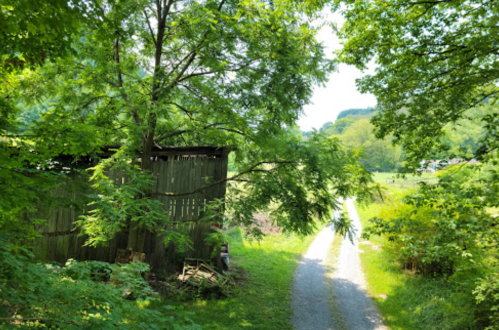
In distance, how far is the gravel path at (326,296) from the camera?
25.7 feet

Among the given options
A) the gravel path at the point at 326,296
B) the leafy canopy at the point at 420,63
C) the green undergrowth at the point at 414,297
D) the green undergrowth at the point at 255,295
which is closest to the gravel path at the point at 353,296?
the gravel path at the point at 326,296

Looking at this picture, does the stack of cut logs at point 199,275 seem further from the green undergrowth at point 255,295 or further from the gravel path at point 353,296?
the gravel path at point 353,296

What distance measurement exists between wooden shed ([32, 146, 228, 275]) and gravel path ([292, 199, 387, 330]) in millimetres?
3204

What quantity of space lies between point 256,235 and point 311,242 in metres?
9.41

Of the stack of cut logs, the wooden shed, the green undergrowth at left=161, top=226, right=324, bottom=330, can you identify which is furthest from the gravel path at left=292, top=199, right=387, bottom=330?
the wooden shed

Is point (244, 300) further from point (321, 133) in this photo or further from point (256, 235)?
point (321, 133)

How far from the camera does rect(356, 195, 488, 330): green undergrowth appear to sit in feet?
24.9

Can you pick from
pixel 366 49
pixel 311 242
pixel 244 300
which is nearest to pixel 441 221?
pixel 366 49

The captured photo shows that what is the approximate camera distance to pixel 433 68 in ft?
22.3

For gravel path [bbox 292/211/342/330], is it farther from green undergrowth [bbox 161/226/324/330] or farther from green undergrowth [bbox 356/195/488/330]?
green undergrowth [bbox 356/195/488/330]

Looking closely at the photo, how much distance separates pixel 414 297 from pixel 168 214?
768cm

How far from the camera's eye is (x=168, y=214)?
9203 millimetres

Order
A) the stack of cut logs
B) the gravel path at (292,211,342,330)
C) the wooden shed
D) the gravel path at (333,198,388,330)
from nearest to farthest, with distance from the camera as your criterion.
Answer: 1. the wooden shed
2. the gravel path at (292,211,342,330)
3. the gravel path at (333,198,388,330)
4. the stack of cut logs

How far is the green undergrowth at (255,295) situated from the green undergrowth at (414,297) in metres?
2.77
